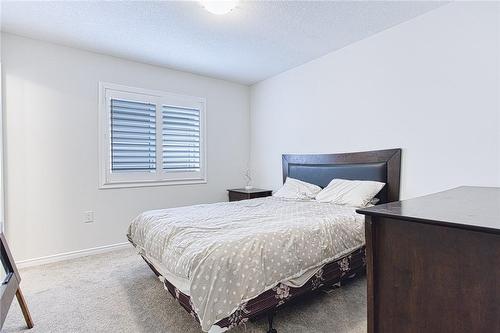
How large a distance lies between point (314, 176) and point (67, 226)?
3092 millimetres

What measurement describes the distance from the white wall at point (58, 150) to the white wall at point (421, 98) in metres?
2.33

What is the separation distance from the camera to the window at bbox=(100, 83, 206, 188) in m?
3.40

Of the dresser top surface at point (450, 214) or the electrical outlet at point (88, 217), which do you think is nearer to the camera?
the dresser top surface at point (450, 214)

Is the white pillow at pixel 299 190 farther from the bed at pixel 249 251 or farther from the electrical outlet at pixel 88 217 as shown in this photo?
the electrical outlet at pixel 88 217

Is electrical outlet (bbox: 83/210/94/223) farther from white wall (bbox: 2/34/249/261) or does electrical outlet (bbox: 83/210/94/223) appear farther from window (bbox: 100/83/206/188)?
window (bbox: 100/83/206/188)

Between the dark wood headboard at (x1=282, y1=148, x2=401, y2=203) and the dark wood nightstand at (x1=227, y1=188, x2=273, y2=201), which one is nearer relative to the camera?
the dark wood headboard at (x1=282, y1=148, x2=401, y2=203)

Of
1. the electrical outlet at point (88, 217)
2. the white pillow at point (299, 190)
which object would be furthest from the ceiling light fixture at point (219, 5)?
the electrical outlet at point (88, 217)

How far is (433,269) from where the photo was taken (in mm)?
922

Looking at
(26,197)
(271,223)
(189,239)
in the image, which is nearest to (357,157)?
(271,223)

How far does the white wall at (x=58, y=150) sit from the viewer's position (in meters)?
2.85

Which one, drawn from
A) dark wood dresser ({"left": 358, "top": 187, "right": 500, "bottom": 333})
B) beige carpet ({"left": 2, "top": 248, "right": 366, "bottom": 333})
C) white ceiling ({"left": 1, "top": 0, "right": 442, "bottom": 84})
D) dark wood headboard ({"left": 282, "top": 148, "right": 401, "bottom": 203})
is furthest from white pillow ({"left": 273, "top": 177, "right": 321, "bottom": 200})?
dark wood dresser ({"left": 358, "top": 187, "right": 500, "bottom": 333})

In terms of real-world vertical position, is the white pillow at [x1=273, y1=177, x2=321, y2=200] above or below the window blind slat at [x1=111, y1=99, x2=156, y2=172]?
below

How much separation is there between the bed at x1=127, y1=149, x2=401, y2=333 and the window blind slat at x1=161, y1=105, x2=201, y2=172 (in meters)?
1.43

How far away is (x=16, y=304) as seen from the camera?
209cm
